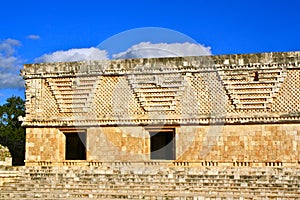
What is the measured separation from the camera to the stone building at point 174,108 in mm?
13836

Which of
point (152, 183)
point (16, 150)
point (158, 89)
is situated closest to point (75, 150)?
point (16, 150)

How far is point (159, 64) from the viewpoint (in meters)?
14.8

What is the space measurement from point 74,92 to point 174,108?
3421mm

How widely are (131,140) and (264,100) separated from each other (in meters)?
4.29

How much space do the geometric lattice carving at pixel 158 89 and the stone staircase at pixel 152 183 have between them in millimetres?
1997

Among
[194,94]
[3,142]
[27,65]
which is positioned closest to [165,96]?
[194,94]

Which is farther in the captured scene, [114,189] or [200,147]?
[200,147]

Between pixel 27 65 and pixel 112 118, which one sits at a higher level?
pixel 27 65

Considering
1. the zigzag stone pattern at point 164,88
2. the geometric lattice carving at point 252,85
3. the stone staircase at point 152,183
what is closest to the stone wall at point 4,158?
the stone staircase at point 152,183

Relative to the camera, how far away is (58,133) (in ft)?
50.6

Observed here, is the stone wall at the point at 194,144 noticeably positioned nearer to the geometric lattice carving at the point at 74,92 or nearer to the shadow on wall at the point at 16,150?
the geometric lattice carving at the point at 74,92

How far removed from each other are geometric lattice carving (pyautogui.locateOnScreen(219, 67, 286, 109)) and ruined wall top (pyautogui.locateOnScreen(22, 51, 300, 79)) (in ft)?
0.70

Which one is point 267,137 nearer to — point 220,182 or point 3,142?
point 220,182

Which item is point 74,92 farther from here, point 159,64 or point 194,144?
point 194,144
